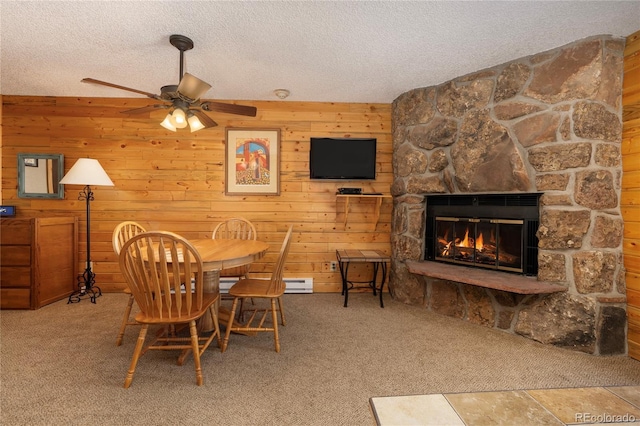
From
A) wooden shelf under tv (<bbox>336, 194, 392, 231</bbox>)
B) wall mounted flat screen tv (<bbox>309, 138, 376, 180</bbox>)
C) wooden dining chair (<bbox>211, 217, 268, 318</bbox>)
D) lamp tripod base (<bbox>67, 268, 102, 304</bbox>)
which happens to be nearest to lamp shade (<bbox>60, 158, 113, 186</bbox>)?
lamp tripod base (<bbox>67, 268, 102, 304</bbox>)

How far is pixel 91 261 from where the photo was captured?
344 cm

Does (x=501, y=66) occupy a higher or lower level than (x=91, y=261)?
higher

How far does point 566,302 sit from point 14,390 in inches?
141

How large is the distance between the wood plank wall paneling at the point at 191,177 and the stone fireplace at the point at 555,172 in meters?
1.02

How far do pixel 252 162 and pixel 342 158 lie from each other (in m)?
1.07

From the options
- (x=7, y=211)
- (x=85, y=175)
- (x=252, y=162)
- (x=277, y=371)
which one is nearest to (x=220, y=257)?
(x=277, y=371)

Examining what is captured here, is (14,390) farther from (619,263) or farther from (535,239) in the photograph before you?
(619,263)

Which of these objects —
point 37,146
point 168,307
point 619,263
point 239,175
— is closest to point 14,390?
point 168,307

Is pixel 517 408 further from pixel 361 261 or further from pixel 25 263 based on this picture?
pixel 25 263

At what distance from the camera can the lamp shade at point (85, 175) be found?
2.90 m

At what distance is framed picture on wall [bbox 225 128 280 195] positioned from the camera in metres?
3.49

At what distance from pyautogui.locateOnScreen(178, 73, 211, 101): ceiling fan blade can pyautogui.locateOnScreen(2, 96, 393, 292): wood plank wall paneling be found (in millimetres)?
1491

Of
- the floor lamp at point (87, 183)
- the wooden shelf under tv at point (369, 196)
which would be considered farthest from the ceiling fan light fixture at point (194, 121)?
the wooden shelf under tv at point (369, 196)

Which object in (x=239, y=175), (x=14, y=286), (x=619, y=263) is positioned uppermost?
(x=239, y=175)
